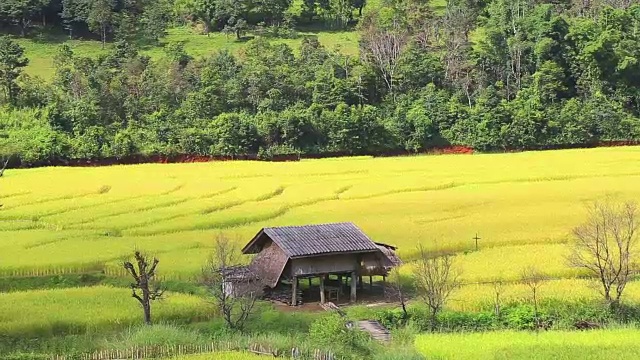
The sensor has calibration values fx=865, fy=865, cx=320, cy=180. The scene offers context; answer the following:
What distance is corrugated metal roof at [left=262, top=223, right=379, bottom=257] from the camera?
28.1 meters

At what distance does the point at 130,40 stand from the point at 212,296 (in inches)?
2662

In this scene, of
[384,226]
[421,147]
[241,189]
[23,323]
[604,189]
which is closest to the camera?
[23,323]

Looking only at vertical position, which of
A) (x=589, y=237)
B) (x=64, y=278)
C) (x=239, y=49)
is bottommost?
(x=64, y=278)

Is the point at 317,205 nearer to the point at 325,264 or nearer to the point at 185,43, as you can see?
the point at 325,264

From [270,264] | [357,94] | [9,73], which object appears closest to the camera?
[270,264]

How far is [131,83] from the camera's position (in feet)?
231

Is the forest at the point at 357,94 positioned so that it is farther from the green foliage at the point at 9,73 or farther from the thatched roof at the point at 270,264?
the thatched roof at the point at 270,264

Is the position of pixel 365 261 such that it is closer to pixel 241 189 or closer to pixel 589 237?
pixel 589 237

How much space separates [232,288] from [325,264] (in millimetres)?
3656

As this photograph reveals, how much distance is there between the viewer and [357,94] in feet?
233

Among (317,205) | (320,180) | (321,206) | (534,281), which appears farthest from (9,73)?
(534,281)

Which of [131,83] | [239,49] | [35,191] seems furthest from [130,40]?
[35,191]

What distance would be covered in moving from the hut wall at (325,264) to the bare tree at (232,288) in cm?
136

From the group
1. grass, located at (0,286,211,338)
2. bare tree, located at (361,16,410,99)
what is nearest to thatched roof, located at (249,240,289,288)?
grass, located at (0,286,211,338)
